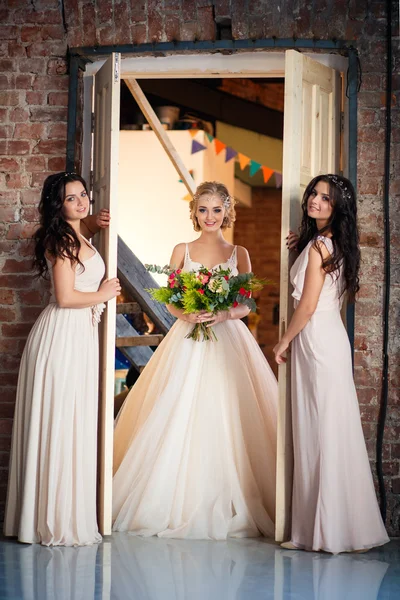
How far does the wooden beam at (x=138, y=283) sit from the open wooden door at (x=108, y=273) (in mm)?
1783

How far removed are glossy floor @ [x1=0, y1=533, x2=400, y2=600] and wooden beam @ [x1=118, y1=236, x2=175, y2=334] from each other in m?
2.47

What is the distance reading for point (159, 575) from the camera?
12.7ft

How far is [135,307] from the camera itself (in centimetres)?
702

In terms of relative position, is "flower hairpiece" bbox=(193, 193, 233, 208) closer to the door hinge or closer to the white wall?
the door hinge

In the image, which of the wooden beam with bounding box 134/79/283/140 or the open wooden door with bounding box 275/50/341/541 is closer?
the open wooden door with bounding box 275/50/341/541

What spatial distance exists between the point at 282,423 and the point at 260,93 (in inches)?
273

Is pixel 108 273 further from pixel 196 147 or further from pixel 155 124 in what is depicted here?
pixel 196 147

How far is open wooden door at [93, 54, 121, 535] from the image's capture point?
4.58 m

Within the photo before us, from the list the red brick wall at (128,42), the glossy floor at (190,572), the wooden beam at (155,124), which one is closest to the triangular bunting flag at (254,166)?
the wooden beam at (155,124)

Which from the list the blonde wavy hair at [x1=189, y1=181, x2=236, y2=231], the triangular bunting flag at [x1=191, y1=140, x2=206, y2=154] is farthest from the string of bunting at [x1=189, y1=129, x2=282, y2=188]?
the blonde wavy hair at [x1=189, y1=181, x2=236, y2=231]

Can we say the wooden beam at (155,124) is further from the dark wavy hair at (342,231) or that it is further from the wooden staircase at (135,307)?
the dark wavy hair at (342,231)

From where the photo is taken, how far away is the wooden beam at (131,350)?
7.12 metres

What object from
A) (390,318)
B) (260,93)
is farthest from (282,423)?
(260,93)

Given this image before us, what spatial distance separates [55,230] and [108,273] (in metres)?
0.37
